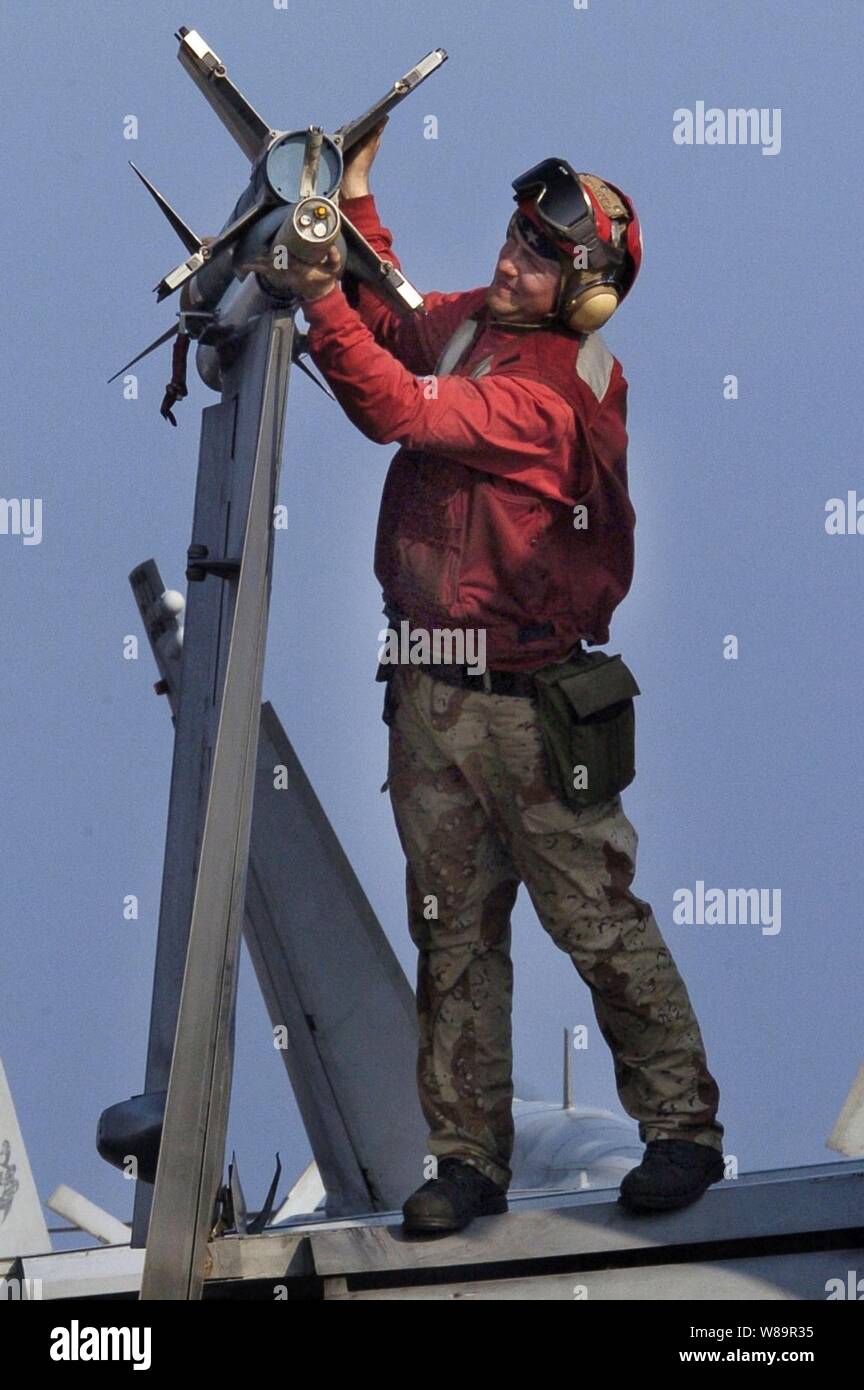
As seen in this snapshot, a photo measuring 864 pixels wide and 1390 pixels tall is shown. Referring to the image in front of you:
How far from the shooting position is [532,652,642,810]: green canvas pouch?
5719mm

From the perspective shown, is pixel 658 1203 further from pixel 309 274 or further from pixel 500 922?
pixel 309 274

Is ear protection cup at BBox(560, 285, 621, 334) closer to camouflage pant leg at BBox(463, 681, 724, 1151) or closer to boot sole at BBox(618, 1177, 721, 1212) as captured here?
camouflage pant leg at BBox(463, 681, 724, 1151)

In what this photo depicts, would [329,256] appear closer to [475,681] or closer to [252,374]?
[252,374]

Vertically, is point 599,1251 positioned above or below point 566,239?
below

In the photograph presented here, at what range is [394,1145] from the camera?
9.27m

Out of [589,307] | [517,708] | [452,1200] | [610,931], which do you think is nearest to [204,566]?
[517,708]

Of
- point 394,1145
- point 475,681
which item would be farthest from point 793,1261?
point 394,1145

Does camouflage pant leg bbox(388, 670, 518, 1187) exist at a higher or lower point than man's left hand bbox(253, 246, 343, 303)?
lower

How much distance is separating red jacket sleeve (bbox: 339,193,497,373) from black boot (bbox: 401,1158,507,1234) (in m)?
2.81

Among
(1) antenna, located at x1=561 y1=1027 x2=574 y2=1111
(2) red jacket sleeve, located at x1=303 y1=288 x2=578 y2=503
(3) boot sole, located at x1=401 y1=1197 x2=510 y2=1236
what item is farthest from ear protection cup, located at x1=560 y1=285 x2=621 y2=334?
(1) antenna, located at x1=561 y1=1027 x2=574 y2=1111

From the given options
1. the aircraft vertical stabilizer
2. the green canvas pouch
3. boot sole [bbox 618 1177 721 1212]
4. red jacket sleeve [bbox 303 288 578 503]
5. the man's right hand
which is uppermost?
the man's right hand

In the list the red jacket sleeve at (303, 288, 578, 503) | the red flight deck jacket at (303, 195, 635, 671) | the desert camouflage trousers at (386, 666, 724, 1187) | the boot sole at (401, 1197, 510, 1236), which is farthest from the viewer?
the desert camouflage trousers at (386, 666, 724, 1187)

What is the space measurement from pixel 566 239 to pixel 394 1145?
17.1 ft

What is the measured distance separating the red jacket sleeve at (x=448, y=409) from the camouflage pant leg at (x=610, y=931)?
30.5 inches
